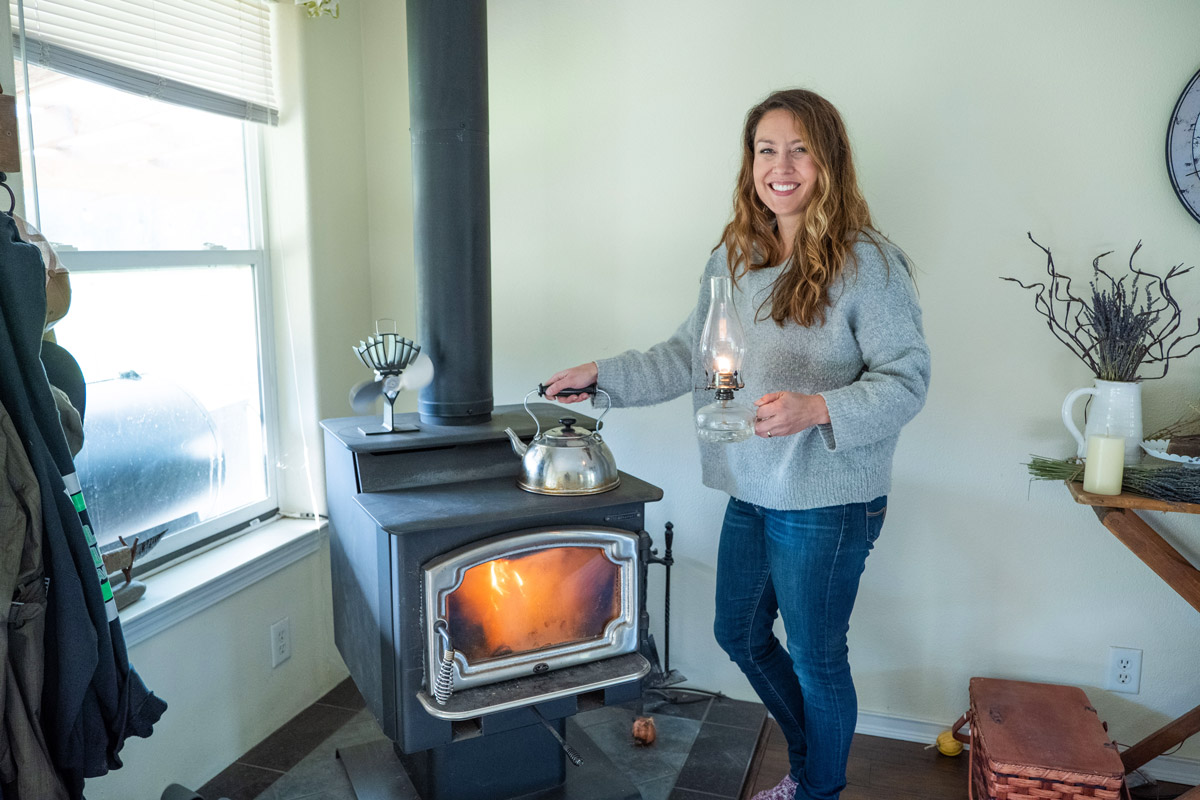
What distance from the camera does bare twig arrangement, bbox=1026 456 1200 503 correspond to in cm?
181

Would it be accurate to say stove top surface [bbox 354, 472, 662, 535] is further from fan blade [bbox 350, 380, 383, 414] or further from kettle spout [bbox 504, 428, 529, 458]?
fan blade [bbox 350, 380, 383, 414]

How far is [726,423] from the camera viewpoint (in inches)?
60.3

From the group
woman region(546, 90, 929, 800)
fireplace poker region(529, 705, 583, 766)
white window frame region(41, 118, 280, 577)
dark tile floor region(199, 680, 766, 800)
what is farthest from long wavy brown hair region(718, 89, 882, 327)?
white window frame region(41, 118, 280, 577)

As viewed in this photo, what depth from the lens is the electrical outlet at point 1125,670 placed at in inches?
87.3

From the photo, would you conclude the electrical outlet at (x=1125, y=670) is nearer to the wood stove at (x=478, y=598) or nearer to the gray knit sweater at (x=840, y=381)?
the gray knit sweater at (x=840, y=381)

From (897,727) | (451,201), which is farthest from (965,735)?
(451,201)

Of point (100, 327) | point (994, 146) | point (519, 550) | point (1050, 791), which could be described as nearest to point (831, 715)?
point (1050, 791)

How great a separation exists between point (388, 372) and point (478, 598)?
502 millimetres

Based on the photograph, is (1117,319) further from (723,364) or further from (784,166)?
(723,364)

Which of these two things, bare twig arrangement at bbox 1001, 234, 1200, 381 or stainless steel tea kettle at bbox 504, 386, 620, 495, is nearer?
stainless steel tea kettle at bbox 504, 386, 620, 495

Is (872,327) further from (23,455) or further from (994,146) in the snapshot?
(23,455)

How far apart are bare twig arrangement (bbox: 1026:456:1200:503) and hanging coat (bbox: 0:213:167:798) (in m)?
1.88

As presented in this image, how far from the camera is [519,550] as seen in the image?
1719 mm

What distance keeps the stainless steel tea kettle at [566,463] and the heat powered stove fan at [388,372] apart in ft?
0.91
